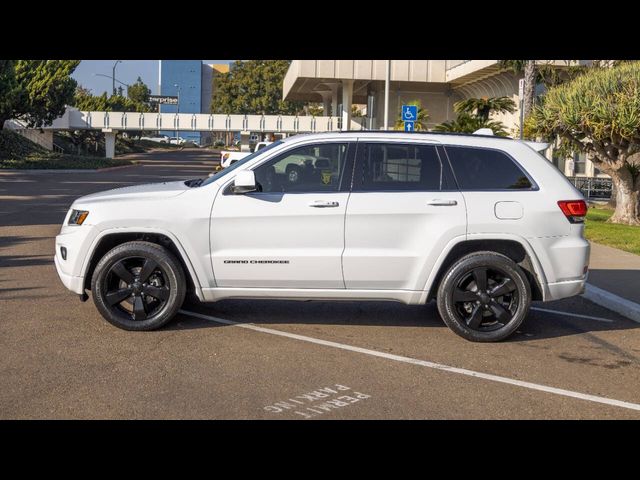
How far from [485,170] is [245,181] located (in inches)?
91.6

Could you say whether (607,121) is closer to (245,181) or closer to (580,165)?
(245,181)

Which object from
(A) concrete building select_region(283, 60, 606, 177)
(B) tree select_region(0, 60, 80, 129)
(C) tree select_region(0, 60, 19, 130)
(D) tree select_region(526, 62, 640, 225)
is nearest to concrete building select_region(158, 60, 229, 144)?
(A) concrete building select_region(283, 60, 606, 177)

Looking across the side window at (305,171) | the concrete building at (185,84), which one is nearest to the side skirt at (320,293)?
the side window at (305,171)

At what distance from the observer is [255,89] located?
343 feet

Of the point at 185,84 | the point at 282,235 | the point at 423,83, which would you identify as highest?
the point at 185,84

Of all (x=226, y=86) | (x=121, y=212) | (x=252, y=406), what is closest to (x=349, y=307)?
(x=121, y=212)

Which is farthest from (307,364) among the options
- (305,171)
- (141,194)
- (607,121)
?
(607,121)

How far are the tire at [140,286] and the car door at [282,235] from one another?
43cm

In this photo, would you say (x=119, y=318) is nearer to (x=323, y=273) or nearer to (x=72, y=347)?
(x=72, y=347)

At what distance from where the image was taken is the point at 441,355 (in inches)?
286

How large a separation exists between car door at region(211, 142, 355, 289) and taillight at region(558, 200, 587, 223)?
206cm

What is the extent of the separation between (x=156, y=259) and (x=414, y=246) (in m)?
2.44

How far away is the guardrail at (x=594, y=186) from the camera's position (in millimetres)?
29750
